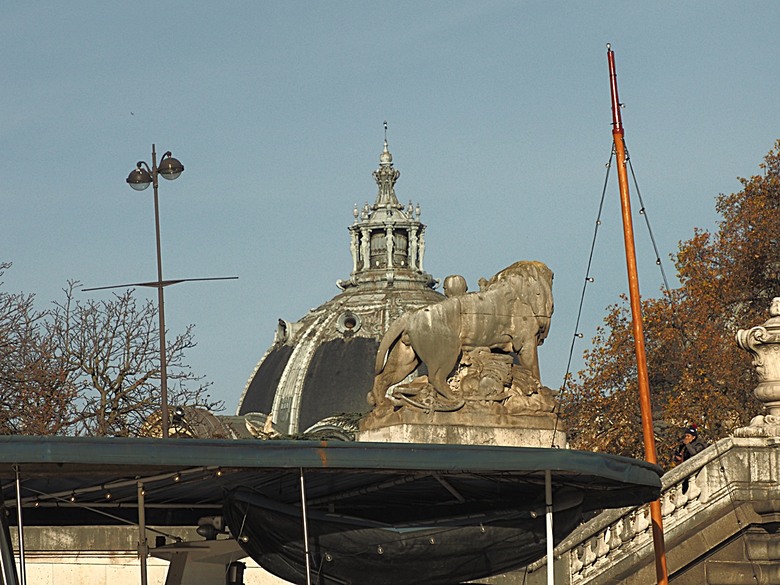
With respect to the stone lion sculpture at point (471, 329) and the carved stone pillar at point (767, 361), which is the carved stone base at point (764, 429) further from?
the stone lion sculpture at point (471, 329)

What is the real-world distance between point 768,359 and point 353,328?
8819cm

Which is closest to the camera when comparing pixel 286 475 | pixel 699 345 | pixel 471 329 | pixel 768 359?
pixel 286 475

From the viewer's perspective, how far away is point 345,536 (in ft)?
53.2

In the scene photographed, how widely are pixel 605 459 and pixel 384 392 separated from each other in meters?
11.5

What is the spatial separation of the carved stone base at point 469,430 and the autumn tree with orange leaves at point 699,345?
61.3ft

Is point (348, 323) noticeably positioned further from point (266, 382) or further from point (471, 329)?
point (471, 329)

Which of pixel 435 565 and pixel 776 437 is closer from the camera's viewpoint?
pixel 435 565

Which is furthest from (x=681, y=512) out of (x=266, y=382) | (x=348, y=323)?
(x=266, y=382)

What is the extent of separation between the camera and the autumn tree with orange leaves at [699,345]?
153ft

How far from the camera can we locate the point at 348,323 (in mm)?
112875

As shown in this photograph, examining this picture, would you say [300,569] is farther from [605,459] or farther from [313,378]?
[313,378]

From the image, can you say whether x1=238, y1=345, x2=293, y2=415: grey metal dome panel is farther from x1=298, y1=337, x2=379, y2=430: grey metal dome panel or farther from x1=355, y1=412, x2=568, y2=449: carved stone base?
x1=355, y1=412, x2=568, y2=449: carved stone base

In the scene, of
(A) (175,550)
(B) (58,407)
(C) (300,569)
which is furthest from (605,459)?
(B) (58,407)

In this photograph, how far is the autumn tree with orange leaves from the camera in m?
46.7
